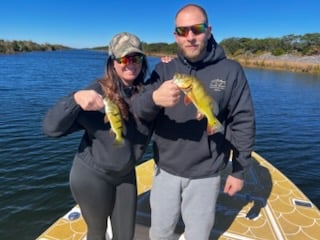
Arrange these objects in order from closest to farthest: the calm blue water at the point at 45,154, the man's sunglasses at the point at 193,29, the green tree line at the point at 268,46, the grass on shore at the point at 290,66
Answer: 1. the man's sunglasses at the point at 193,29
2. the calm blue water at the point at 45,154
3. the grass on shore at the point at 290,66
4. the green tree line at the point at 268,46

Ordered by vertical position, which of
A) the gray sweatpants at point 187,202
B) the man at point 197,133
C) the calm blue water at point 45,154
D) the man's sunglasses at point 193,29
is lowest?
the calm blue water at point 45,154

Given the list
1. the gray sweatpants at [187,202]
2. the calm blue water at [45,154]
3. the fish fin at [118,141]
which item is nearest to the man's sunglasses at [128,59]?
the fish fin at [118,141]

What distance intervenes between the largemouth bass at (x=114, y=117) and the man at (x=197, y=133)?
0.72 feet

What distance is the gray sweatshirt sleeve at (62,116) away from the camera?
290 centimetres

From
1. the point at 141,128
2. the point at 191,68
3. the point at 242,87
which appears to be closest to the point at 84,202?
the point at 141,128

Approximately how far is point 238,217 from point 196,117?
112 inches

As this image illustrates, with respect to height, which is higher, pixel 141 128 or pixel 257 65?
pixel 141 128

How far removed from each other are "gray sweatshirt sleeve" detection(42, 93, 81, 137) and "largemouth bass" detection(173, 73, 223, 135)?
104 centimetres

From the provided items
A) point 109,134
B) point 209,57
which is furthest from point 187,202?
point 209,57

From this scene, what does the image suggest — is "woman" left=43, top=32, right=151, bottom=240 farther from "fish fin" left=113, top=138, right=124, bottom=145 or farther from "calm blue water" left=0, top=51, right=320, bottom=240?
"calm blue water" left=0, top=51, right=320, bottom=240

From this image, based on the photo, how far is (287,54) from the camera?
291 feet

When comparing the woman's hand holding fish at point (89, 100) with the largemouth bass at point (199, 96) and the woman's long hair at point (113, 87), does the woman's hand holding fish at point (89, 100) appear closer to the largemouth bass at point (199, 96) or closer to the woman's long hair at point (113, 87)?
the woman's long hair at point (113, 87)

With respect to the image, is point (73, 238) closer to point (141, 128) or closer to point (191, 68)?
point (141, 128)

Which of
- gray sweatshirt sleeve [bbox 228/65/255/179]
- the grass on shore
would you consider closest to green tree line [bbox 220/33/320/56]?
the grass on shore
